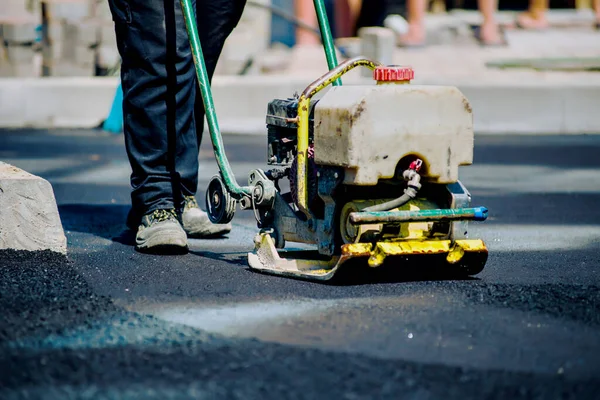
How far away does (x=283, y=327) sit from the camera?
303 cm

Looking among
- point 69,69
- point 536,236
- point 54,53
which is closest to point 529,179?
point 536,236

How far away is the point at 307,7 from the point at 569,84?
16756 millimetres

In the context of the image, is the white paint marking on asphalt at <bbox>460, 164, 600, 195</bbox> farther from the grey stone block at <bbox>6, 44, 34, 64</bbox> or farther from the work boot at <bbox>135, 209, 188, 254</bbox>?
the grey stone block at <bbox>6, 44, 34, 64</bbox>

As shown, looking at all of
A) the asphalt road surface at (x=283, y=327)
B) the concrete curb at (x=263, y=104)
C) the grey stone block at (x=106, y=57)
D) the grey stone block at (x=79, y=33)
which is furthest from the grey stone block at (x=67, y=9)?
the asphalt road surface at (x=283, y=327)

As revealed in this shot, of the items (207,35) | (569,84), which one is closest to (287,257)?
(207,35)

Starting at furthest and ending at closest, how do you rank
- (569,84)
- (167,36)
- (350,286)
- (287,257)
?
(569,84)
(167,36)
(287,257)
(350,286)

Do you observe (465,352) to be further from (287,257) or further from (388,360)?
(287,257)

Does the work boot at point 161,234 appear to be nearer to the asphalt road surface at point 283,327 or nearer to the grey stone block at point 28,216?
the asphalt road surface at point 283,327

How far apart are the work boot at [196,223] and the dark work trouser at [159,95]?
0.07 m

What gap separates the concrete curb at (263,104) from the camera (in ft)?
35.8

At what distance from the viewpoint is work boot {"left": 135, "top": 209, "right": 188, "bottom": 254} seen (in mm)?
4219

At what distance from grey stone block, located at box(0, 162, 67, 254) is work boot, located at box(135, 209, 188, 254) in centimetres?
32

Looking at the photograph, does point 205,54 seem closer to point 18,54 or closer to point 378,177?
point 378,177

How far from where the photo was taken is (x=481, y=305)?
10.8 feet
